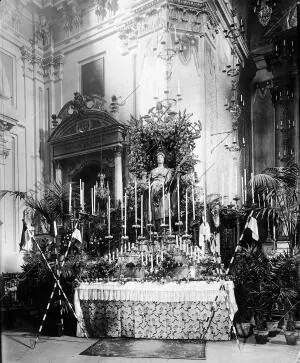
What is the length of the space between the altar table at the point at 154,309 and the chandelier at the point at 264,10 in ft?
21.4

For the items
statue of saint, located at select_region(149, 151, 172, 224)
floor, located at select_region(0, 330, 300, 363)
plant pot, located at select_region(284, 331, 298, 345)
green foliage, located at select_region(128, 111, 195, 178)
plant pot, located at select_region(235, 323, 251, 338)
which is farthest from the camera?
green foliage, located at select_region(128, 111, 195, 178)

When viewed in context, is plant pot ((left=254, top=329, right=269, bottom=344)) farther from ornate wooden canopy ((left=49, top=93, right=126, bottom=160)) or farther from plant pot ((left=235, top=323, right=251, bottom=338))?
ornate wooden canopy ((left=49, top=93, right=126, bottom=160))

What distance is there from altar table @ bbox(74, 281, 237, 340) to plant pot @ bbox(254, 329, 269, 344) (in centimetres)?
40

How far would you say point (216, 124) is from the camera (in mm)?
9602

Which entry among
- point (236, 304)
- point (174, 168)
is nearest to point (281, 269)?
point (236, 304)

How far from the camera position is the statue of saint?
26.2 ft

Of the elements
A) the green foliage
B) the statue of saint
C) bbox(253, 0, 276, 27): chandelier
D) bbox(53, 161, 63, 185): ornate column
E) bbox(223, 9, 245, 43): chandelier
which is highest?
bbox(253, 0, 276, 27): chandelier

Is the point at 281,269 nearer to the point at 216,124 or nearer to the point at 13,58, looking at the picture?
the point at 216,124

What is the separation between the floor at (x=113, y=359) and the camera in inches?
212

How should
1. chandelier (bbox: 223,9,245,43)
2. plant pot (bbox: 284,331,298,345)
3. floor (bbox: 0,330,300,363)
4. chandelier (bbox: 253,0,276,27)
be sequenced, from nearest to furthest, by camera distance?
floor (bbox: 0,330,300,363), plant pot (bbox: 284,331,298,345), chandelier (bbox: 253,0,276,27), chandelier (bbox: 223,9,245,43)

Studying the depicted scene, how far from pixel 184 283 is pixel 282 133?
4837mm

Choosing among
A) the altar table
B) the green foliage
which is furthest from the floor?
the green foliage

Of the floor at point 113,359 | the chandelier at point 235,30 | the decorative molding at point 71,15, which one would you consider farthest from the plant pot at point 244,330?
the decorative molding at point 71,15

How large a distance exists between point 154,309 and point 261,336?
1602 mm
